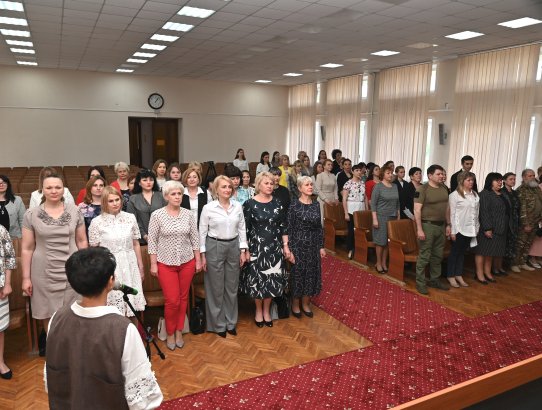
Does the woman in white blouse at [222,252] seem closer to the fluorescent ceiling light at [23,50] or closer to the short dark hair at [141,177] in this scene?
the short dark hair at [141,177]

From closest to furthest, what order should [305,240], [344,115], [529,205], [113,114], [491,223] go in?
[305,240] → [491,223] → [529,205] → [344,115] → [113,114]

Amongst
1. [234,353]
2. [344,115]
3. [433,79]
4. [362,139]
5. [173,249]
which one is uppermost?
[433,79]

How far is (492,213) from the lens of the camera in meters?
5.90

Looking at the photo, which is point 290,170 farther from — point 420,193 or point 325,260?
point 420,193

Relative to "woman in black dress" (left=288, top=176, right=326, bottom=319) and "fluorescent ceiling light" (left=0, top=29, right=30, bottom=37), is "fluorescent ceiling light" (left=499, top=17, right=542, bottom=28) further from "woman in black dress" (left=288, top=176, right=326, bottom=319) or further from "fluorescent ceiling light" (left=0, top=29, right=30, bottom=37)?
"fluorescent ceiling light" (left=0, top=29, right=30, bottom=37)

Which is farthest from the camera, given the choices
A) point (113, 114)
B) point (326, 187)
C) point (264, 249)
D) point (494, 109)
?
point (113, 114)

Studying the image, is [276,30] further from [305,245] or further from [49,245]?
[49,245]

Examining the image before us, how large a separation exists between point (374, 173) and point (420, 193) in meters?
1.76

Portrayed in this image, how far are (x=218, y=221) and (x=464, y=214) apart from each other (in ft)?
11.4

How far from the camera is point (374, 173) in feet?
23.6

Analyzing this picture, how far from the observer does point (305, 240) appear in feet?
15.0

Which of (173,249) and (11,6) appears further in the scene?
(11,6)

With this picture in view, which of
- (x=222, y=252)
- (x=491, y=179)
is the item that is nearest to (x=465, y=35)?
(x=491, y=179)

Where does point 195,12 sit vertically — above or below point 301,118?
above
